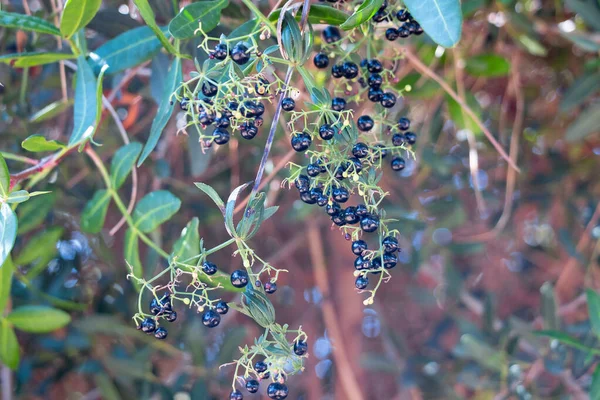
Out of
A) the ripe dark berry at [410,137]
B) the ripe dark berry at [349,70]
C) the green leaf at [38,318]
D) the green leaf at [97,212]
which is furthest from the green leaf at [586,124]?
the green leaf at [38,318]

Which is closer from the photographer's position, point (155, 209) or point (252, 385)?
point (252, 385)

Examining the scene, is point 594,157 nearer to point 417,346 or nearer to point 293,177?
point 417,346

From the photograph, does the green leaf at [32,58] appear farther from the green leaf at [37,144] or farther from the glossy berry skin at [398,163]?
the glossy berry skin at [398,163]

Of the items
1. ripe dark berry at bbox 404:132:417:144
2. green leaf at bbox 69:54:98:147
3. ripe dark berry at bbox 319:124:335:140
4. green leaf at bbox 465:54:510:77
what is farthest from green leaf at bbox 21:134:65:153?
green leaf at bbox 465:54:510:77

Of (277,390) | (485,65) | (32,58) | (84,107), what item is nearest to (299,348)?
(277,390)

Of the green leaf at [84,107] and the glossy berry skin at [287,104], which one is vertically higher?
the glossy berry skin at [287,104]

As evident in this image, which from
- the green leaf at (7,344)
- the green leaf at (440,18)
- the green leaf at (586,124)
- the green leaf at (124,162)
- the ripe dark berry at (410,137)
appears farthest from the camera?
the green leaf at (586,124)

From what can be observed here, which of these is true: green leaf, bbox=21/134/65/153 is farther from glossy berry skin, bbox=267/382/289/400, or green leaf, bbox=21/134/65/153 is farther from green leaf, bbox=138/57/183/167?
glossy berry skin, bbox=267/382/289/400

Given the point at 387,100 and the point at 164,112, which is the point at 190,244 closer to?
the point at 164,112
